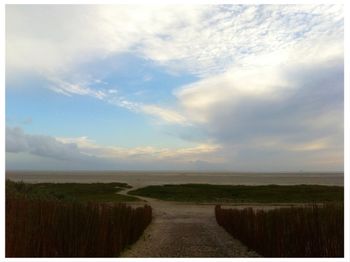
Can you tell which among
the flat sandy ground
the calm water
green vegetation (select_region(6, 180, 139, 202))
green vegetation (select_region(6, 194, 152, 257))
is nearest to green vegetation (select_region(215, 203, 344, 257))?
the flat sandy ground

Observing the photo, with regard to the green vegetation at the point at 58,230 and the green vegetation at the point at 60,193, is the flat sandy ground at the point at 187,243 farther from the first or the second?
the green vegetation at the point at 60,193

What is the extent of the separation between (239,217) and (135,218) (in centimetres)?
365

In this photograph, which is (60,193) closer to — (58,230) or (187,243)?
(187,243)

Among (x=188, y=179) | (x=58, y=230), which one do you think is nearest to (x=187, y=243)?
(x=58, y=230)

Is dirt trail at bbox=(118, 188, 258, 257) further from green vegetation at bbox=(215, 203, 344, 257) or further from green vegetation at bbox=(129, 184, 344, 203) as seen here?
green vegetation at bbox=(129, 184, 344, 203)

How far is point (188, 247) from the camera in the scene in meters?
11.2

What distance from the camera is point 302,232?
25.4 feet

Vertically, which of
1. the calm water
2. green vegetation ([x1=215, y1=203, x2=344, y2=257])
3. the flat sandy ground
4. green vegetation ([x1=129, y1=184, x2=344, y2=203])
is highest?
green vegetation ([x1=215, y1=203, x2=344, y2=257])

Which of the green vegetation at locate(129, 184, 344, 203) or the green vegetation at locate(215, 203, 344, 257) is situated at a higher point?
the green vegetation at locate(215, 203, 344, 257)

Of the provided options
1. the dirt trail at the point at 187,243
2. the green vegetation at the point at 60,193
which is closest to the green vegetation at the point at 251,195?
the green vegetation at the point at 60,193

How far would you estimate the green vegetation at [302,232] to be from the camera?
7.20 m

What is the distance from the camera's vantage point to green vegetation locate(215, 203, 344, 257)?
7.20 m
